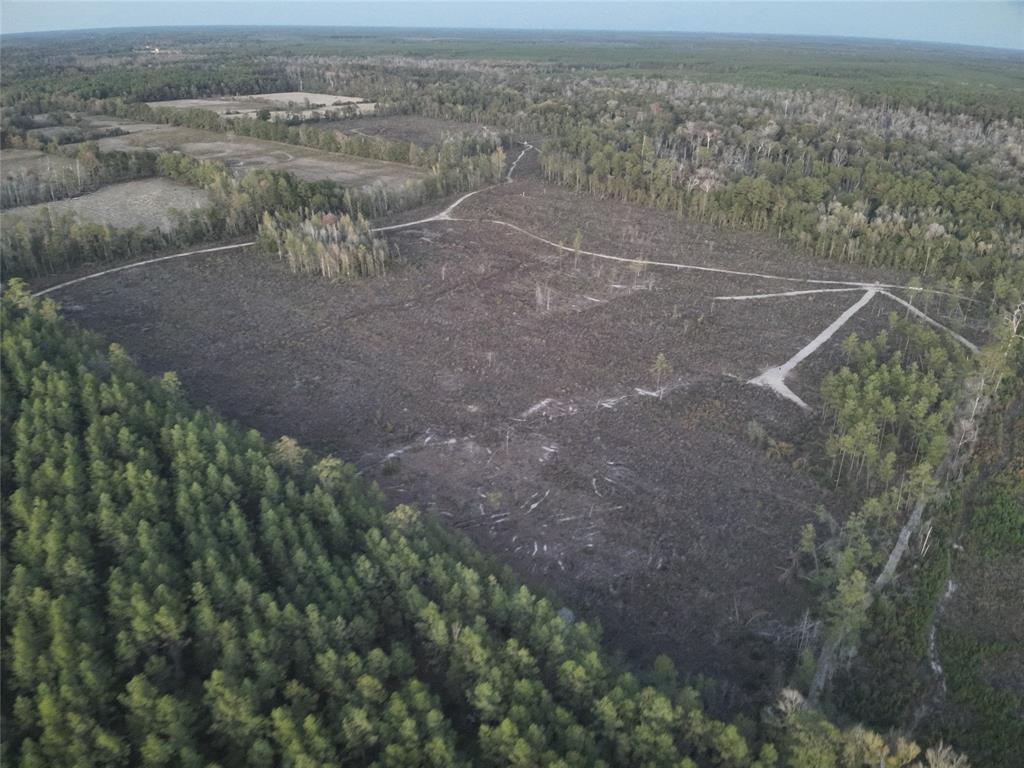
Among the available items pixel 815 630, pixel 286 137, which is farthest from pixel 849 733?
pixel 286 137

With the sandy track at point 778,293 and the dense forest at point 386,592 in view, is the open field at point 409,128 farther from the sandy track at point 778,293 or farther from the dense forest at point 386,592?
the dense forest at point 386,592

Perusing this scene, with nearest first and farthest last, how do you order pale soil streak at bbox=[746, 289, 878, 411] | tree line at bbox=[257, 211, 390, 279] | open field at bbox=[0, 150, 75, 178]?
1. pale soil streak at bbox=[746, 289, 878, 411]
2. tree line at bbox=[257, 211, 390, 279]
3. open field at bbox=[0, 150, 75, 178]

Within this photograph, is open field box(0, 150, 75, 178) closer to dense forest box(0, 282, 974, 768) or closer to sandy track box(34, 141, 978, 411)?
sandy track box(34, 141, 978, 411)

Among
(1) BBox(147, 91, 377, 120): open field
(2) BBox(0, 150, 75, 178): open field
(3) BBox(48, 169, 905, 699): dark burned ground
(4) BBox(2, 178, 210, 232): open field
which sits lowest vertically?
(3) BBox(48, 169, 905, 699): dark burned ground

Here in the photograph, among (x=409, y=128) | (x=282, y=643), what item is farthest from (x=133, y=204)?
(x=282, y=643)

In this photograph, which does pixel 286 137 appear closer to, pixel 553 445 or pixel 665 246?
pixel 665 246

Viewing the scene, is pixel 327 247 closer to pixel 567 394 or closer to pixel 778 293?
pixel 567 394

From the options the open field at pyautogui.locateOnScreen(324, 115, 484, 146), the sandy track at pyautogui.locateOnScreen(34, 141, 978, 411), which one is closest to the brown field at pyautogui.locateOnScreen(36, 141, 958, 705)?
the sandy track at pyautogui.locateOnScreen(34, 141, 978, 411)
